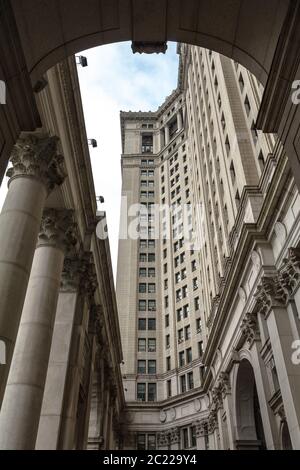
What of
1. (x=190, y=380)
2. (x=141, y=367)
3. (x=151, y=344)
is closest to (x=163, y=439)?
(x=190, y=380)

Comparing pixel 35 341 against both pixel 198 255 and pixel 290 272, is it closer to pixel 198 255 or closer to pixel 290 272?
pixel 290 272

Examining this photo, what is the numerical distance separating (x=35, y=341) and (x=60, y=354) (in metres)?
4.62

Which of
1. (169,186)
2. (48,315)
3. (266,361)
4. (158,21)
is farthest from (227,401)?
(169,186)

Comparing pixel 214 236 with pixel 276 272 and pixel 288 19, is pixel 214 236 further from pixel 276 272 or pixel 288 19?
pixel 288 19

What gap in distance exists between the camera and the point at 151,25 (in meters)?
10.4

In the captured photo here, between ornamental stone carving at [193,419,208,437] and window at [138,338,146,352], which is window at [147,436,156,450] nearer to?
ornamental stone carving at [193,419,208,437]

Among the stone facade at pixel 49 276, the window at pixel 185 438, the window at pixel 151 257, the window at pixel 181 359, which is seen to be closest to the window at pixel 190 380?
the window at pixel 181 359

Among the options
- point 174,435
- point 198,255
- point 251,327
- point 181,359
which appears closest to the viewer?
point 251,327

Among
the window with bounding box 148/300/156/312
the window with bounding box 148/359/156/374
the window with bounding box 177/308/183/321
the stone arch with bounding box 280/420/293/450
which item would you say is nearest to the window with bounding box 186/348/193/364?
the window with bounding box 177/308/183/321

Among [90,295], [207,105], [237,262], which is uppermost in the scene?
[207,105]

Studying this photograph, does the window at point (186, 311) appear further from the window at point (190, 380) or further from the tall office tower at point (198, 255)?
the window at point (190, 380)

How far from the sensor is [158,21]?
1033cm

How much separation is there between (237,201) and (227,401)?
17.4 metres

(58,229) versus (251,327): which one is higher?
(58,229)
